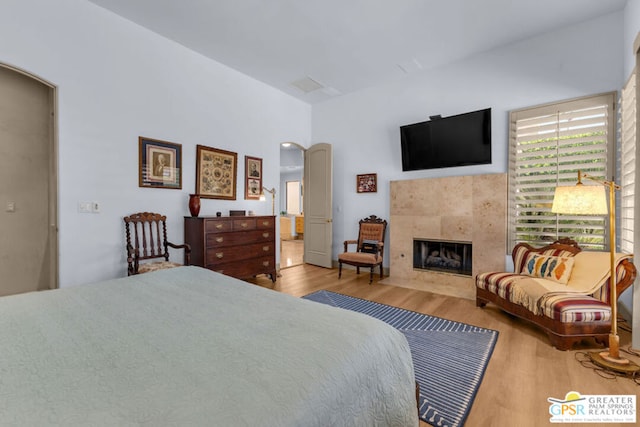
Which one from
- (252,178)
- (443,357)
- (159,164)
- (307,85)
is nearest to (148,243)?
(159,164)

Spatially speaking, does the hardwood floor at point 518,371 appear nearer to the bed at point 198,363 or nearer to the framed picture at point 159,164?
the bed at point 198,363

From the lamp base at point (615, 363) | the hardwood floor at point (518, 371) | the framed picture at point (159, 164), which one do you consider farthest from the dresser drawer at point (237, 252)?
the lamp base at point (615, 363)

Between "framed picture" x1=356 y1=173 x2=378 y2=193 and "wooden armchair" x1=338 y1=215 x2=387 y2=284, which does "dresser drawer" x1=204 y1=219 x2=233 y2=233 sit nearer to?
"wooden armchair" x1=338 y1=215 x2=387 y2=284

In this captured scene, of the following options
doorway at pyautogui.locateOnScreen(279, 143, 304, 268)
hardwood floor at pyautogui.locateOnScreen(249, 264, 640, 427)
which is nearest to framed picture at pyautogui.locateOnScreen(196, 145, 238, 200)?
hardwood floor at pyautogui.locateOnScreen(249, 264, 640, 427)

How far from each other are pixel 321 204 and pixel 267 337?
453 centimetres

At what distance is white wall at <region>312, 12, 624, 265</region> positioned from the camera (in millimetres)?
3255

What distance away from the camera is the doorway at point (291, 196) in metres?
9.24

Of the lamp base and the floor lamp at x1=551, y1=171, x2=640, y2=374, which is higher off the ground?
the floor lamp at x1=551, y1=171, x2=640, y2=374

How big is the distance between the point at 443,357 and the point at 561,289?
142 centimetres

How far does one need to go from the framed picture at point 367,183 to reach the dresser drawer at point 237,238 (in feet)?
6.24

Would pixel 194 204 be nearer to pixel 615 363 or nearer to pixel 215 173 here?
pixel 215 173

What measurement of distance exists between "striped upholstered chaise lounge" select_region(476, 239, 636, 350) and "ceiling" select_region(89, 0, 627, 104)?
8.46ft

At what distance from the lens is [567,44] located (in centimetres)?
338

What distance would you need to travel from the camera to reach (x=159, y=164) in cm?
352
